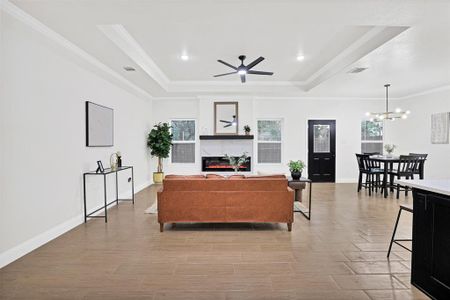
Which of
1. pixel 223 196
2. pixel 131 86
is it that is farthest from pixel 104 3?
pixel 131 86

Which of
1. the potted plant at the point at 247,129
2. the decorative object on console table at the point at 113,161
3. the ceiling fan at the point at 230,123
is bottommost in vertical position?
the decorative object on console table at the point at 113,161

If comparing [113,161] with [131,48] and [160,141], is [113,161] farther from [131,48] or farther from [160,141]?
[160,141]

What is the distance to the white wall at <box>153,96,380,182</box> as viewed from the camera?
884 cm

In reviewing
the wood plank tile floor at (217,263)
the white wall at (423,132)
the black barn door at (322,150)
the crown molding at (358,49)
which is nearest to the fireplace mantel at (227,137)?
the black barn door at (322,150)

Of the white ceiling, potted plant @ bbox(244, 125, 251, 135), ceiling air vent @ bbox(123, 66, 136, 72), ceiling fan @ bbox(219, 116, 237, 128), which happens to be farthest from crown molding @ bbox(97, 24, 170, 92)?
potted plant @ bbox(244, 125, 251, 135)

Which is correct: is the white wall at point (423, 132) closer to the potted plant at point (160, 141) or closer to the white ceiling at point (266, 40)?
the white ceiling at point (266, 40)

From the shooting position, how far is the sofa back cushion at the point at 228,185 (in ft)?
13.1

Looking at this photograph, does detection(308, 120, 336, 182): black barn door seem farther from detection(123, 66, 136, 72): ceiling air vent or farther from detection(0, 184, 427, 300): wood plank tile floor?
detection(123, 66, 136, 72): ceiling air vent

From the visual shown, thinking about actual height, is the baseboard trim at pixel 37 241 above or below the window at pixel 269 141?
below

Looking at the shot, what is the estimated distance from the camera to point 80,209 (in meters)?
4.53

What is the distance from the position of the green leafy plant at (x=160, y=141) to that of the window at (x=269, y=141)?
2769 millimetres

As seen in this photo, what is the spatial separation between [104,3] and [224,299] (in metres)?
2.89

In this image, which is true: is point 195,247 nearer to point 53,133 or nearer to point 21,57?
point 53,133

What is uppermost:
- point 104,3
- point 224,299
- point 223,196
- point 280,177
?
point 104,3
